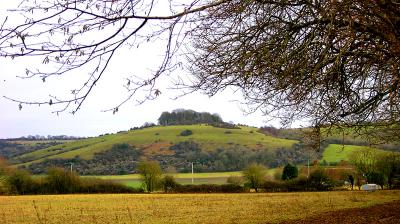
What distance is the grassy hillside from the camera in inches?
4171

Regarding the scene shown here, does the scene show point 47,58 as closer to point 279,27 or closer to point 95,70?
point 95,70

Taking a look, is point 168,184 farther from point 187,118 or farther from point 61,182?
point 187,118

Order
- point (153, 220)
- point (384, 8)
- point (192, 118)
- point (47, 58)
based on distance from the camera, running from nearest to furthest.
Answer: point (47, 58) → point (384, 8) → point (153, 220) → point (192, 118)

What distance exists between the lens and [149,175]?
61.3 m

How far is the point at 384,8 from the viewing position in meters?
6.31

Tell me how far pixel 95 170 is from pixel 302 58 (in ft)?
303

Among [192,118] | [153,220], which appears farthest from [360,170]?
[192,118]

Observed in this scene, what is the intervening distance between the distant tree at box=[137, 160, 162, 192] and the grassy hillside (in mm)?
43075

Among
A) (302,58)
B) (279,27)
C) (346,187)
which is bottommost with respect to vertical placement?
(346,187)

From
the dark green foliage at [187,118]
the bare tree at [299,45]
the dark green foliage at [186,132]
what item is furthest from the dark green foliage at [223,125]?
the bare tree at [299,45]

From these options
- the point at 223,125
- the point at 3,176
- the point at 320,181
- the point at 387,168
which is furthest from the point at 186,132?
the point at 387,168

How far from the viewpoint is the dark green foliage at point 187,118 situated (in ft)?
404

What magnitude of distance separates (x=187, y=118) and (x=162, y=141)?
1180 centimetres

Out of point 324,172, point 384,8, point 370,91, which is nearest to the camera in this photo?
point 384,8
